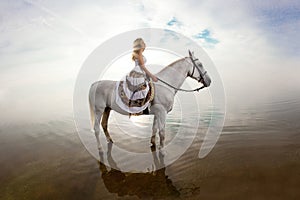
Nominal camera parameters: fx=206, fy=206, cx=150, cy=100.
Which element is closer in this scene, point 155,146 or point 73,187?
point 73,187

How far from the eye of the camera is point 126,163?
5461 millimetres

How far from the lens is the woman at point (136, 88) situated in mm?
5285

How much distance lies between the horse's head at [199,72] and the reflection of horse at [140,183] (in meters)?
2.60

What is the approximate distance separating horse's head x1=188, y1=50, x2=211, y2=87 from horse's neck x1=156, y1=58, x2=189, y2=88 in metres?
0.18

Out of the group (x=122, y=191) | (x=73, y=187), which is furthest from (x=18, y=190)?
(x=122, y=191)

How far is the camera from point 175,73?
19.6 ft

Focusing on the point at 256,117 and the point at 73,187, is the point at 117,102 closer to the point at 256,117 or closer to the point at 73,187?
the point at 73,187

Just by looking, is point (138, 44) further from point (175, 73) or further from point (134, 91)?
point (175, 73)

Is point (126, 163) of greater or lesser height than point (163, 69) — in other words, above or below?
below

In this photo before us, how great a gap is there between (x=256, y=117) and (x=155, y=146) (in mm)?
4853

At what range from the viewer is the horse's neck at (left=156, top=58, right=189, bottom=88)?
590 cm

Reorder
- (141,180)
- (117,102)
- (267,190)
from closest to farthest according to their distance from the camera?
(267,190) < (141,180) < (117,102)

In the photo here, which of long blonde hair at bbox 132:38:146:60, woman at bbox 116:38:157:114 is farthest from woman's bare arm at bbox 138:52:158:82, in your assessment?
long blonde hair at bbox 132:38:146:60

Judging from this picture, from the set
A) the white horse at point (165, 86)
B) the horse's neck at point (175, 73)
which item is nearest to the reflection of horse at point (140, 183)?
the white horse at point (165, 86)
